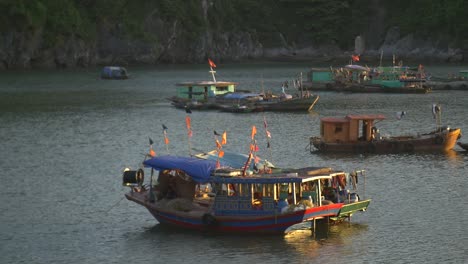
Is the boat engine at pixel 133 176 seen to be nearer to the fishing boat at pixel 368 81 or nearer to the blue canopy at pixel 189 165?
the blue canopy at pixel 189 165

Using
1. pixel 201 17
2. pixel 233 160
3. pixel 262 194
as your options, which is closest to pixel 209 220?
pixel 262 194

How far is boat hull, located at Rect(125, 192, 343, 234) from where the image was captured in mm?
39562

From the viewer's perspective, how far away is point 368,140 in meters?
61.4

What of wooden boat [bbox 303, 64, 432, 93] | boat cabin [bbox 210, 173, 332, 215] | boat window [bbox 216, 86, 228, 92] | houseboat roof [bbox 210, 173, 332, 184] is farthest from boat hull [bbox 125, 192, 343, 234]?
wooden boat [bbox 303, 64, 432, 93]

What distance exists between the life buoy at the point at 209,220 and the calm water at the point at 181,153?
55 cm

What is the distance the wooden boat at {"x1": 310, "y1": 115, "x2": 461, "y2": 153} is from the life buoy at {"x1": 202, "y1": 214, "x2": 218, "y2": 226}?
21556mm

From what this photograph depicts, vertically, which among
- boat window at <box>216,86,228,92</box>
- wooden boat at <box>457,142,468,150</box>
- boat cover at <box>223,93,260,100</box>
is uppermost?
boat window at <box>216,86,228,92</box>

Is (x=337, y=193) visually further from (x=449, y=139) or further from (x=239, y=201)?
(x=449, y=139)

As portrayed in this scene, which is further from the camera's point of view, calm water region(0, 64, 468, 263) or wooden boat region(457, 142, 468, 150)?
wooden boat region(457, 142, 468, 150)

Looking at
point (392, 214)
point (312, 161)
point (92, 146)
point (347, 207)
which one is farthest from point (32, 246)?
point (92, 146)

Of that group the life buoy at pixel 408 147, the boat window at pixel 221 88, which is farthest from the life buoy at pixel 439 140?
the boat window at pixel 221 88

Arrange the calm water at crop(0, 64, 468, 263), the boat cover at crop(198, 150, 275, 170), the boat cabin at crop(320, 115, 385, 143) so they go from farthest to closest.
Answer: the boat cabin at crop(320, 115, 385, 143) → the boat cover at crop(198, 150, 275, 170) → the calm water at crop(0, 64, 468, 263)

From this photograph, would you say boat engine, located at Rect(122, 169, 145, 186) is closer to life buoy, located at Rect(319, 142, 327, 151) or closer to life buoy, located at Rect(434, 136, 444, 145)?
life buoy, located at Rect(319, 142, 327, 151)

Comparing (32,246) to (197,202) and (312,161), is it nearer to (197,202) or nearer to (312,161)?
(197,202)
